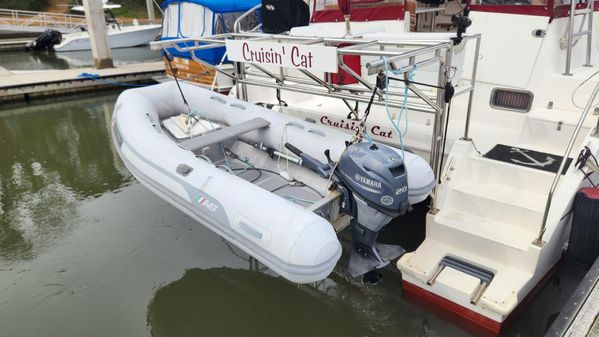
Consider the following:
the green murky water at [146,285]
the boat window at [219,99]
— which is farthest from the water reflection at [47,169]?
the boat window at [219,99]

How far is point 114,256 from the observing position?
361 centimetres

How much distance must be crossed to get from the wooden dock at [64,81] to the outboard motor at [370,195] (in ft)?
28.7

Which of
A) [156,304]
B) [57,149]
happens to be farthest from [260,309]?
[57,149]

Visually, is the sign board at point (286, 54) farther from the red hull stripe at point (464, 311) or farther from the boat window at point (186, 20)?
the boat window at point (186, 20)

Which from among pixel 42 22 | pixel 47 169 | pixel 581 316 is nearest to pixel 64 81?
pixel 47 169

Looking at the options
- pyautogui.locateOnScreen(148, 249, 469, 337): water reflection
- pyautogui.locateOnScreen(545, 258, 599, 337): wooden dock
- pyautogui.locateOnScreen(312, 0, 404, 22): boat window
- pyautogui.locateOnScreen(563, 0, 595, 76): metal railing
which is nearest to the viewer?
pyautogui.locateOnScreen(545, 258, 599, 337): wooden dock

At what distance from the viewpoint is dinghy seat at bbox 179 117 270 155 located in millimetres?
3277

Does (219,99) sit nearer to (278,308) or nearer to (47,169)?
(278,308)

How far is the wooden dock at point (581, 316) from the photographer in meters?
2.08

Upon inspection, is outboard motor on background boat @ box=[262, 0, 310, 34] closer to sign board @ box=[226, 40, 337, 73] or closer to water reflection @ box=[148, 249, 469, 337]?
sign board @ box=[226, 40, 337, 73]

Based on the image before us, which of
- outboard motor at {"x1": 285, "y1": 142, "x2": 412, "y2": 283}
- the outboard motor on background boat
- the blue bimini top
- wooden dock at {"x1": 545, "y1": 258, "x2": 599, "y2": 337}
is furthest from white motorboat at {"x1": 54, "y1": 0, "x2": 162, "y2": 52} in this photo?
wooden dock at {"x1": 545, "y1": 258, "x2": 599, "y2": 337}

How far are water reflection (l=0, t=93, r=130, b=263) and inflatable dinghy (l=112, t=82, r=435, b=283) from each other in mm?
1318

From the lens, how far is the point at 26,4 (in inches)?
1093

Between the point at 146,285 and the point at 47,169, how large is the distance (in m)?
3.18
